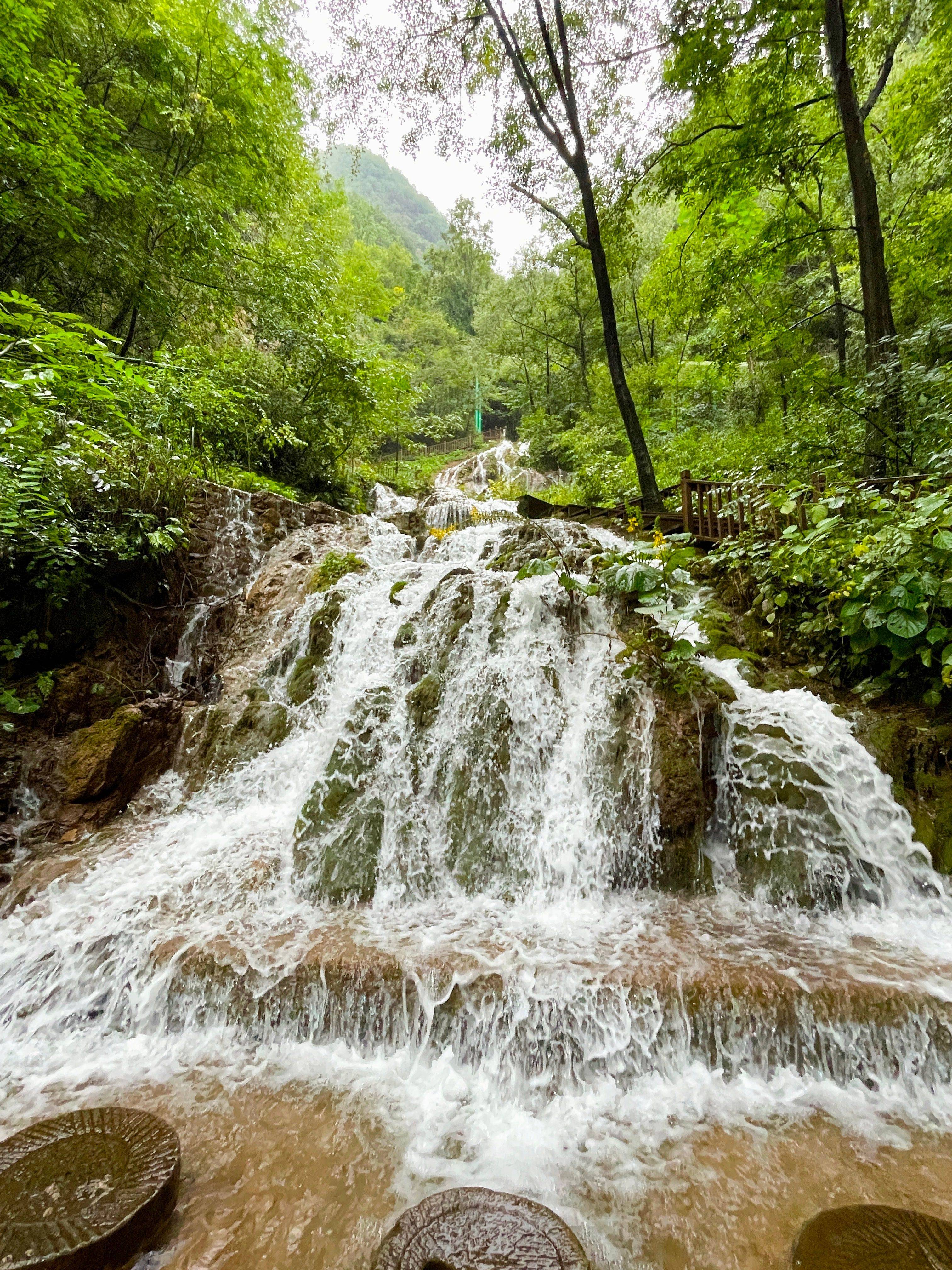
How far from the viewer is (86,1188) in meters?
1.85

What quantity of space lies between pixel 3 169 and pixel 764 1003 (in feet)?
35.7

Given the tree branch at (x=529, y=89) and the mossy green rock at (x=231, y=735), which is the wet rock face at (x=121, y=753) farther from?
the tree branch at (x=529, y=89)

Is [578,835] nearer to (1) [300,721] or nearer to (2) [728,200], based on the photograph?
(1) [300,721]

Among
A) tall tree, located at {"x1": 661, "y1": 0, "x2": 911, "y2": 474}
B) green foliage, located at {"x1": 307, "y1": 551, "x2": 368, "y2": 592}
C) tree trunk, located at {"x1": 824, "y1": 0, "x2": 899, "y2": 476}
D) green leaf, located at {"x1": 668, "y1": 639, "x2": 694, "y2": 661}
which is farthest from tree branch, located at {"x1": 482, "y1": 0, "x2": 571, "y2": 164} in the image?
green leaf, located at {"x1": 668, "y1": 639, "x2": 694, "y2": 661}

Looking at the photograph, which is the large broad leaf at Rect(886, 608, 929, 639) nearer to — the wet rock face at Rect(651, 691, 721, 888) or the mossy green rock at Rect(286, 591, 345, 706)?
the wet rock face at Rect(651, 691, 721, 888)

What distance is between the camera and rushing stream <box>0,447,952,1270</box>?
7.00 feet

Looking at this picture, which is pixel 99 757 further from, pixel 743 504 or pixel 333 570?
pixel 743 504

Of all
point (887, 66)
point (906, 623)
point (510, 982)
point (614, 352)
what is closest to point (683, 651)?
point (906, 623)

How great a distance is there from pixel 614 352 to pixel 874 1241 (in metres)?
10.2

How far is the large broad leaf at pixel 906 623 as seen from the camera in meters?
3.79

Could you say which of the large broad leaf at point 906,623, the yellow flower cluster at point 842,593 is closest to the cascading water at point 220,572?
the yellow flower cluster at point 842,593

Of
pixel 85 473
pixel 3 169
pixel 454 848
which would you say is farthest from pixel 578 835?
pixel 3 169

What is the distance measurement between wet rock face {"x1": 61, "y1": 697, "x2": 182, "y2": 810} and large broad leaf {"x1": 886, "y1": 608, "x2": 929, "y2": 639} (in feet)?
23.3

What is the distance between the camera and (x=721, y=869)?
12.6 ft
